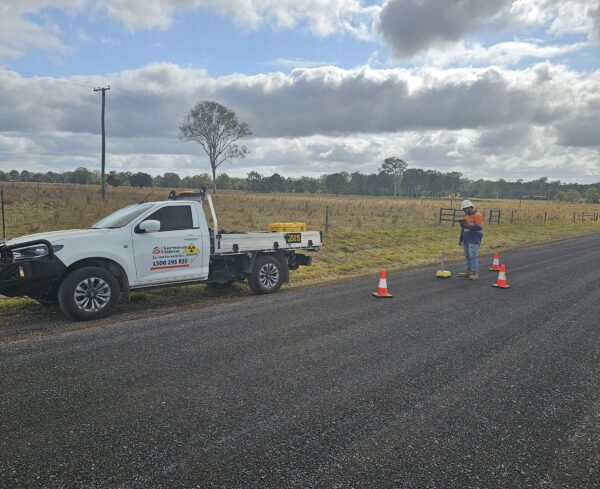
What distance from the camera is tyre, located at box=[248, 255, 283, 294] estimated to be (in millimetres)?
9352

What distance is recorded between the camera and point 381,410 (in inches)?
160

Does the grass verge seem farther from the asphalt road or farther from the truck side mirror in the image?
the asphalt road

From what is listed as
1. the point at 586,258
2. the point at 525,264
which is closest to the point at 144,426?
the point at 525,264

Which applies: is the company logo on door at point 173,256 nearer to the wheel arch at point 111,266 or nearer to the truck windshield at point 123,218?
the wheel arch at point 111,266

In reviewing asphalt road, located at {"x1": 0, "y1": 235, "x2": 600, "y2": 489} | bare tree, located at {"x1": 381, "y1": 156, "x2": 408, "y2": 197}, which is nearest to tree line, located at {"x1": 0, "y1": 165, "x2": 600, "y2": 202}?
bare tree, located at {"x1": 381, "y1": 156, "x2": 408, "y2": 197}

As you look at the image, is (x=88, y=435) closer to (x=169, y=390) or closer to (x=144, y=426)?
(x=144, y=426)

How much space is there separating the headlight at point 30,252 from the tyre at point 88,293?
0.51m

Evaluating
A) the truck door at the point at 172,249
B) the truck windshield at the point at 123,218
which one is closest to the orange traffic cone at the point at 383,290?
the truck door at the point at 172,249

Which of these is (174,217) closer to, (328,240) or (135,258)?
(135,258)

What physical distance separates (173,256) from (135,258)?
0.68m

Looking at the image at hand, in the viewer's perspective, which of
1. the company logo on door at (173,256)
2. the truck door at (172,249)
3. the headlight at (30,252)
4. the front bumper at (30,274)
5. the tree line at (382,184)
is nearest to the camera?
the front bumper at (30,274)

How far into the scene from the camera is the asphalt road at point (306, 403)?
10.3ft

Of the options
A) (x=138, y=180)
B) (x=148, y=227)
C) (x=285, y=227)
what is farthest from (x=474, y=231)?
(x=138, y=180)

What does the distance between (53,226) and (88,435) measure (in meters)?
14.6
